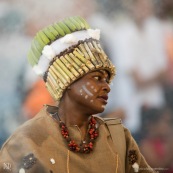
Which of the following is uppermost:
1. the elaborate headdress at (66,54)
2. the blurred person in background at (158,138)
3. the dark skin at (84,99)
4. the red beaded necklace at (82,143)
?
the elaborate headdress at (66,54)

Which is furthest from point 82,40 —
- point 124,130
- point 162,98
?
point 162,98

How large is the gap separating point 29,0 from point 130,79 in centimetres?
80

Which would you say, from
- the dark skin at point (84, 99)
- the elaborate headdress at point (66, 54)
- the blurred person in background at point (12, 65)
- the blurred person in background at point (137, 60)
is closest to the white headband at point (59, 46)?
the elaborate headdress at point (66, 54)

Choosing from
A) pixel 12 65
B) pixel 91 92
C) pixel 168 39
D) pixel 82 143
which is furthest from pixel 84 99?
pixel 168 39

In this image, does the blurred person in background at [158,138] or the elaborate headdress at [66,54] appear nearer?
the elaborate headdress at [66,54]

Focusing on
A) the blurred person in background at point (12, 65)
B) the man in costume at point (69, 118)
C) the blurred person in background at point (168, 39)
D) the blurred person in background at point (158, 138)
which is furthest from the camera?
the blurred person in background at point (168, 39)

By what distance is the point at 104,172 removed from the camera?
174 centimetres

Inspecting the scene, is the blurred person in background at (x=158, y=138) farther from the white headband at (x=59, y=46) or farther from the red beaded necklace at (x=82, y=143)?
the white headband at (x=59, y=46)

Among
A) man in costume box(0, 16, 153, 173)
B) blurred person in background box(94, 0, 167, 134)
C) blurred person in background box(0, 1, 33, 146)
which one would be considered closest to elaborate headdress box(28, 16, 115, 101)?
man in costume box(0, 16, 153, 173)

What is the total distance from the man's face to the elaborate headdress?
0.03m

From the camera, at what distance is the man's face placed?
1737 millimetres

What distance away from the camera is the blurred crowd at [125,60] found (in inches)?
106

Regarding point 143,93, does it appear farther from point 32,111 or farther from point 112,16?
point 32,111

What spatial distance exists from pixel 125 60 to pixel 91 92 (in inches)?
44.9
